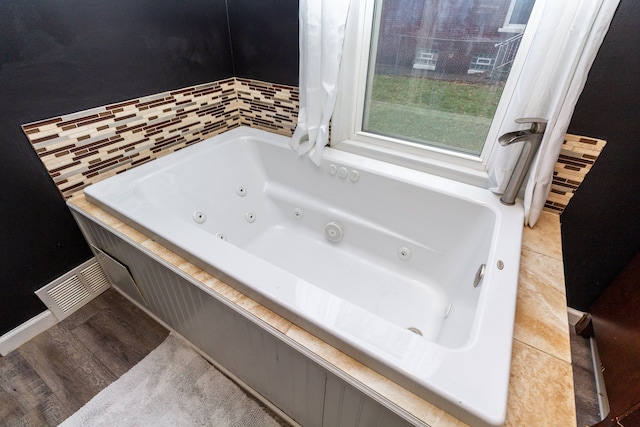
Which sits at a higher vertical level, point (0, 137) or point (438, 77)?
point (438, 77)

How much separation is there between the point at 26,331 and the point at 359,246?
5.21ft

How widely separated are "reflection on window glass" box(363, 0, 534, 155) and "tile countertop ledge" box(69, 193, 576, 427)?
0.62 meters

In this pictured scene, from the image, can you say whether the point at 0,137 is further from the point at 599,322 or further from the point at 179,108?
the point at 599,322

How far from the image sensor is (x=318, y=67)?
4.41 ft

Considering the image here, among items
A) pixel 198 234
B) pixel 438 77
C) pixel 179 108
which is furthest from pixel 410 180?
pixel 179 108

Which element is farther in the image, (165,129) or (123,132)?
(165,129)

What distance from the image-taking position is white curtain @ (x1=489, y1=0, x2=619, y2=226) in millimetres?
864

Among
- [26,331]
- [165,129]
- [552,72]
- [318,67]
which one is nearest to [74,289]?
[26,331]

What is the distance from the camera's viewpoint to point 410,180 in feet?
4.47

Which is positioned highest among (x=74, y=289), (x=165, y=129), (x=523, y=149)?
(x=523, y=149)

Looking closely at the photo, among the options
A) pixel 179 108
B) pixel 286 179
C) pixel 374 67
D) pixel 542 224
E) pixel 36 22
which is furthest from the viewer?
pixel 286 179

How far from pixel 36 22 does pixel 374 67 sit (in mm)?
1317

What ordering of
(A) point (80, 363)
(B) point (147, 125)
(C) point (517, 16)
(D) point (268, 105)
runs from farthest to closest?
(D) point (268, 105)
(B) point (147, 125)
(A) point (80, 363)
(C) point (517, 16)

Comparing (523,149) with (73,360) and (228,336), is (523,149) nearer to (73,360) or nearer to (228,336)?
(228,336)
